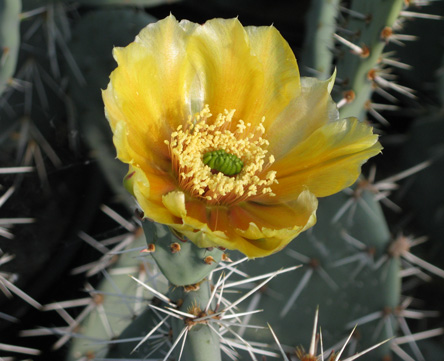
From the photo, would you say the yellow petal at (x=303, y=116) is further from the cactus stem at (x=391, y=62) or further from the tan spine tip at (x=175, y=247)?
the cactus stem at (x=391, y=62)

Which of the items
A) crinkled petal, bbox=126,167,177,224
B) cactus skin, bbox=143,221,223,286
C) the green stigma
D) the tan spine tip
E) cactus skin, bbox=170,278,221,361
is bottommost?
cactus skin, bbox=170,278,221,361

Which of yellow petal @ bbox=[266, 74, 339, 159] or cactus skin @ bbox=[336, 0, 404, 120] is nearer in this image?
yellow petal @ bbox=[266, 74, 339, 159]

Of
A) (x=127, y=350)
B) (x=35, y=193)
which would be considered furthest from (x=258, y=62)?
(x=35, y=193)

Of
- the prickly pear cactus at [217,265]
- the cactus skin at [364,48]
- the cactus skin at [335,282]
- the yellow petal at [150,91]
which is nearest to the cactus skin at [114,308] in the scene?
the prickly pear cactus at [217,265]

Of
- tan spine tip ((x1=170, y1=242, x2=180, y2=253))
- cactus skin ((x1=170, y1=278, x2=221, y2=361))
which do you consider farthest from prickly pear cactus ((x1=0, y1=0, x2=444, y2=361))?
tan spine tip ((x1=170, y1=242, x2=180, y2=253))

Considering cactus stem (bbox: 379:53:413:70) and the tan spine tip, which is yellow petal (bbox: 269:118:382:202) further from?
cactus stem (bbox: 379:53:413:70)

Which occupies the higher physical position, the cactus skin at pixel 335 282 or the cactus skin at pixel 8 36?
the cactus skin at pixel 8 36

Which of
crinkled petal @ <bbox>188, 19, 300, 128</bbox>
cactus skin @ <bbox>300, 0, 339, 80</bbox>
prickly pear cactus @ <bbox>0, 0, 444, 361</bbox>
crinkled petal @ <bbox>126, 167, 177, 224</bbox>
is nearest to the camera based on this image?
crinkled petal @ <bbox>126, 167, 177, 224</bbox>
